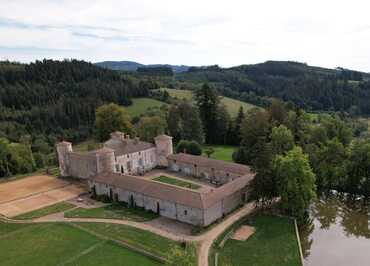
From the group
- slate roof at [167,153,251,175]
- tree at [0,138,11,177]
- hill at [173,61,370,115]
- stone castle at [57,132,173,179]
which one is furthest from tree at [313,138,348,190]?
hill at [173,61,370,115]

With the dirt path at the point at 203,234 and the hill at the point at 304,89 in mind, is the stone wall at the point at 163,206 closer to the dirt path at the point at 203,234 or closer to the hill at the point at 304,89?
the dirt path at the point at 203,234

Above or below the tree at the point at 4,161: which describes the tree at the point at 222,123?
above

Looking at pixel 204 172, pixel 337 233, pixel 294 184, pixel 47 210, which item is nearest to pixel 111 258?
pixel 47 210

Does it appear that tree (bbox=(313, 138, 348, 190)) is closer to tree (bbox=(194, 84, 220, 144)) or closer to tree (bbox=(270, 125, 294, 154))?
tree (bbox=(270, 125, 294, 154))

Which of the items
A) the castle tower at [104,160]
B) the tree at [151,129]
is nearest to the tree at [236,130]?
the tree at [151,129]

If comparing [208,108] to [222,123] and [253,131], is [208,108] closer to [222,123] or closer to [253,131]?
[222,123]

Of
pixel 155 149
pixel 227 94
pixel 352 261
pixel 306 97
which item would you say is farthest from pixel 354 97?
pixel 352 261

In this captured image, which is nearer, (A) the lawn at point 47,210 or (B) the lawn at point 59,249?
(B) the lawn at point 59,249
